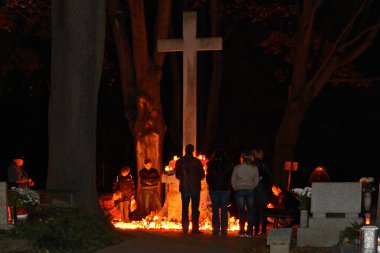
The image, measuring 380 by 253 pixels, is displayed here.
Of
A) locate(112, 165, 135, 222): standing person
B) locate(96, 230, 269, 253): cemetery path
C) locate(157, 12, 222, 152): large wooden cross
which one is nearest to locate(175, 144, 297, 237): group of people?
locate(96, 230, 269, 253): cemetery path

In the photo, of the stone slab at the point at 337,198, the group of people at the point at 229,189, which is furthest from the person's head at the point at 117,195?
the stone slab at the point at 337,198

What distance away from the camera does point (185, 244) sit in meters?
13.7

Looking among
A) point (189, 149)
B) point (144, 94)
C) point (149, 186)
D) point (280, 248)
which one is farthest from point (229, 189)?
point (144, 94)

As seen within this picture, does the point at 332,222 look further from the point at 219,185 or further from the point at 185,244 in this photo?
the point at 219,185

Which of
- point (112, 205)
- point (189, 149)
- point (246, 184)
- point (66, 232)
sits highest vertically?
point (189, 149)

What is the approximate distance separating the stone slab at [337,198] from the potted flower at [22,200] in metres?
4.65

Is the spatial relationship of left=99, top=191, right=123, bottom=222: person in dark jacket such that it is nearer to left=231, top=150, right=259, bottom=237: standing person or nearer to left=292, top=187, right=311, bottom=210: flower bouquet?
left=231, top=150, right=259, bottom=237: standing person

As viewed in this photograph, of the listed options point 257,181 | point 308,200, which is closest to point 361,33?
point 257,181

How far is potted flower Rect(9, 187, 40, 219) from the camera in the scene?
12.9 metres

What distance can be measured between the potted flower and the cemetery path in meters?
1.47

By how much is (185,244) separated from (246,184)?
115 inches

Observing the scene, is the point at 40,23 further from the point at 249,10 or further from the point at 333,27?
the point at 333,27

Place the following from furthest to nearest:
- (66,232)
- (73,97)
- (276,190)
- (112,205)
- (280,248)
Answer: (112,205)
(276,190)
(73,97)
(66,232)
(280,248)

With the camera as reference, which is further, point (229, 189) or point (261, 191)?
point (261, 191)
